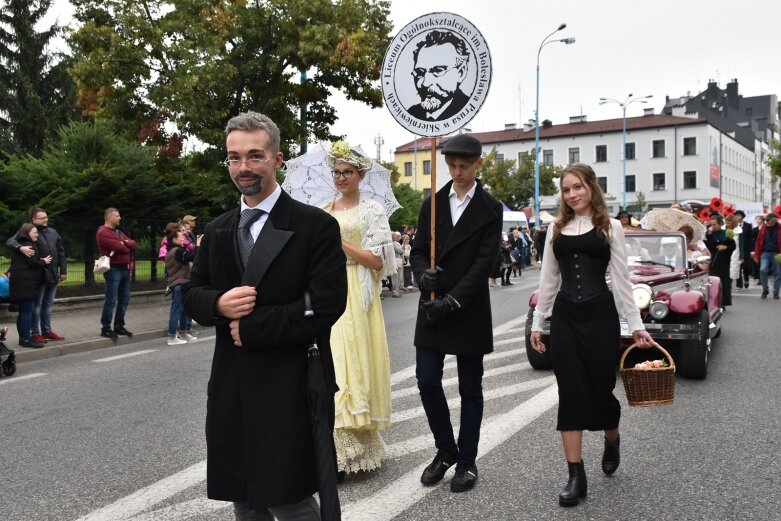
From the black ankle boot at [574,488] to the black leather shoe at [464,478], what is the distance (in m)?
0.50

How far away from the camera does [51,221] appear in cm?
1430

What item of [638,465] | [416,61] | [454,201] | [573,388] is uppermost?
[416,61]

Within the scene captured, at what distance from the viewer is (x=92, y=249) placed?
15.1 m

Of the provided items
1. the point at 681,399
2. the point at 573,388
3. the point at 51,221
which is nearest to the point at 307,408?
the point at 573,388

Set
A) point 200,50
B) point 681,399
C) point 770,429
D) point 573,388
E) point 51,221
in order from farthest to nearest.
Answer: point 200,50, point 51,221, point 681,399, point 770,429, point 573,388

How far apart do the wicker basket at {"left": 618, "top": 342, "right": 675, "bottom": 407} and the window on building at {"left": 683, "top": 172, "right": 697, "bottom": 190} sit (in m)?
72.4

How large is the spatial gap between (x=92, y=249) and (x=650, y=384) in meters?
13.2

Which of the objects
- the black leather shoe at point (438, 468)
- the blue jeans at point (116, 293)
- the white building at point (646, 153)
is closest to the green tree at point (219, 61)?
the blue jeans at point (116, 293)

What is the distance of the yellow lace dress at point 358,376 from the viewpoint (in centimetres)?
424

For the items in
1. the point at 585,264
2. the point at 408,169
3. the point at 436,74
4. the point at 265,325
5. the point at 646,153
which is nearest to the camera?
the point at 265,325

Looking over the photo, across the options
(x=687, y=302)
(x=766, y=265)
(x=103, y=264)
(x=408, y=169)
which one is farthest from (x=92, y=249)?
(x=408, y=169)

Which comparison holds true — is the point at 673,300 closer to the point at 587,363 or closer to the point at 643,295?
the point at 643,295

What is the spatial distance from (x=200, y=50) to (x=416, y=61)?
15019 mm

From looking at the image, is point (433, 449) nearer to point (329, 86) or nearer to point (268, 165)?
point (268, 165)
